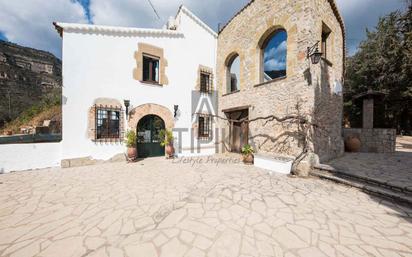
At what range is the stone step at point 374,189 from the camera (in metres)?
3.53

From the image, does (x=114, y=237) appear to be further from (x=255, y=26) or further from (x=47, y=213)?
(x=255, y=26)

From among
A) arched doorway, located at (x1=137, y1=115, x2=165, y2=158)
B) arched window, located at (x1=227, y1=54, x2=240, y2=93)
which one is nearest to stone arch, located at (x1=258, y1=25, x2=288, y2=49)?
arched window, located at (x1=227, y1=54, x2=240, y2=93)

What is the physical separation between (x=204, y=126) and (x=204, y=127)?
0.06 metres

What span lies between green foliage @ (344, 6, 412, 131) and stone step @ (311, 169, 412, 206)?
13.5 m

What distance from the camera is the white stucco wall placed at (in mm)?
6344

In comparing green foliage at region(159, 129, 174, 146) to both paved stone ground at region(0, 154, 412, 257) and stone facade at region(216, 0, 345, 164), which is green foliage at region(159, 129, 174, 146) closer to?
paved stone ground at region(0, 154, 412, 257)

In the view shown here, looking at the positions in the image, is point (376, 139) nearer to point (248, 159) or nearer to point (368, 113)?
point (368, 113)

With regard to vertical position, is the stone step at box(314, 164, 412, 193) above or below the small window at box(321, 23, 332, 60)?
below

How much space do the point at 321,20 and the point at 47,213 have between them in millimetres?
9429

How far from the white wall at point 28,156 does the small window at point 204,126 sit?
6.19 meters

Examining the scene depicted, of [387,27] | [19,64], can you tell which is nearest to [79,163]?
[387,27]

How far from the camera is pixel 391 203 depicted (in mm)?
3594

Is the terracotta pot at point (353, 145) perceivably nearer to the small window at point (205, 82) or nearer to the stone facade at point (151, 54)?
the small window at point (205, 82)

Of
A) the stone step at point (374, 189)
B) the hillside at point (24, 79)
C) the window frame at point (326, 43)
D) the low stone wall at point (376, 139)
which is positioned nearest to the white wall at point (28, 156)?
the stone step at point (374, 189)
